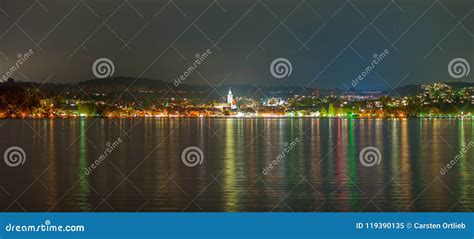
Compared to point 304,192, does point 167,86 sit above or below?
above

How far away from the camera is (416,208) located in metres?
14.4

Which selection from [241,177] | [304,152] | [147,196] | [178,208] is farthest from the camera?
[304,152]

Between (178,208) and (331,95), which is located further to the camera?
(331,95)

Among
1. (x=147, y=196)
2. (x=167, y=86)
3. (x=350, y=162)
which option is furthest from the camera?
(x=167, y=86)

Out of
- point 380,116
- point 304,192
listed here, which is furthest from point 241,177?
point 380,116

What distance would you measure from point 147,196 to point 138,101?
131 meters

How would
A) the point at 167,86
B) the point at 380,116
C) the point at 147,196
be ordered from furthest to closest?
the point at 380,116
the point at 167,86
the point at 147,196

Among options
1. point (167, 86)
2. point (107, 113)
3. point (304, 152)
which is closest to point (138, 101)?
point (107, 113)

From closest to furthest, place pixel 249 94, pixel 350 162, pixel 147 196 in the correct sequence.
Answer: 1. pixel 147 196
2. pixel 350 162
3. pixel 249 94

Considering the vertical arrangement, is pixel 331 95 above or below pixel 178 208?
above

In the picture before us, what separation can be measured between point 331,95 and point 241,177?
13598cm

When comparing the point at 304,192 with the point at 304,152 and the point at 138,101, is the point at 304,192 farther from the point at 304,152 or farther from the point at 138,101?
the point at 138,101

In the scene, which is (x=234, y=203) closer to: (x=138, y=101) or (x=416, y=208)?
(x=416, y=208)

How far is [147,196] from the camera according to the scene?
16062 millimetres
